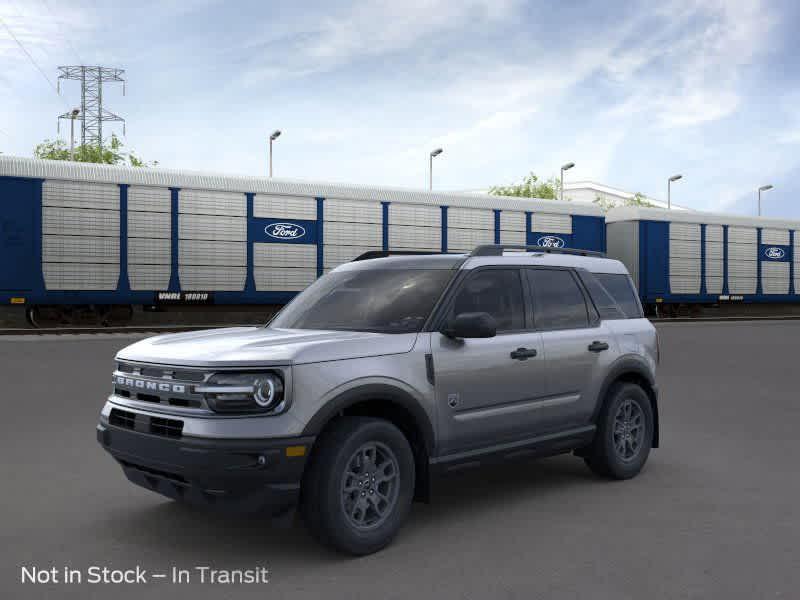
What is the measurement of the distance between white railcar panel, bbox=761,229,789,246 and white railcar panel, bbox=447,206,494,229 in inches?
604

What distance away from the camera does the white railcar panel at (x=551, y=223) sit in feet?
102

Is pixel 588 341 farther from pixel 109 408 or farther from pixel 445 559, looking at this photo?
pixel 109 408

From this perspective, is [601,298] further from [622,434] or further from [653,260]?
[653,260]

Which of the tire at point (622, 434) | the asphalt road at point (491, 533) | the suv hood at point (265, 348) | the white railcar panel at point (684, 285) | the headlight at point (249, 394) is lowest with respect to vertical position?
the asphalt road at point (491, 533)

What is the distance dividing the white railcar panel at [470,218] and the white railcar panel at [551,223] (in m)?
1.98

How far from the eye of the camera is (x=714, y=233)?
117 ft

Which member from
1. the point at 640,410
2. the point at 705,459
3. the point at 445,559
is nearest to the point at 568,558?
the point at 445,559

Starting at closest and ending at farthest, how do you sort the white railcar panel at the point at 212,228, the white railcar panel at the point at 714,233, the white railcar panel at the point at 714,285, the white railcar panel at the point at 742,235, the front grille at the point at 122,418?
the front grille at the point at 122,418, the white railcar panel at the point at 212,228, the white railcar panel at the point at 714,285, the white railcar panel at the point at 714,233, the white railcar panel at the point at 742,235

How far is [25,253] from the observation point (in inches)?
872

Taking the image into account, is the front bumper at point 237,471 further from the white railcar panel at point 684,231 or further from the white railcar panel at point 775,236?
the white railcar panel at point 775,236

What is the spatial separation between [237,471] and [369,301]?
1803 millimetres

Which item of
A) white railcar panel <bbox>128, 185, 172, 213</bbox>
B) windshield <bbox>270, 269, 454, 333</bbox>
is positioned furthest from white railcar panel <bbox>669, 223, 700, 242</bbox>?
windshield <bbox>270, 269, 454, 333</bbox>

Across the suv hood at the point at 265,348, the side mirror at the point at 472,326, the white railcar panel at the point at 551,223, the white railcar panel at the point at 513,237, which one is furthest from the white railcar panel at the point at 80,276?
the side mirror at the point at 472,326

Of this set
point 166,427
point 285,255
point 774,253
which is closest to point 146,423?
point 166,427
